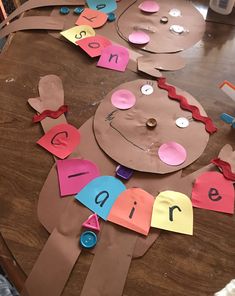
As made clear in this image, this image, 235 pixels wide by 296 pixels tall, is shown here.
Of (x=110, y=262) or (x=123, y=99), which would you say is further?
(x=123, y=99)

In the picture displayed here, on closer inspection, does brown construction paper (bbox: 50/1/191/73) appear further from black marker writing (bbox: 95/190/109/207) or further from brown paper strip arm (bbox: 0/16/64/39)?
black marker writing (bbox: 95/190/109/207)

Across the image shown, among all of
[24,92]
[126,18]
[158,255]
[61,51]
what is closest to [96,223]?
[158,255]

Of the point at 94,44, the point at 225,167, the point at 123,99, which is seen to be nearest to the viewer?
the point at 225,167

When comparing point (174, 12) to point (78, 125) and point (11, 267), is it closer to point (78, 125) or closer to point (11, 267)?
point (78, 125)

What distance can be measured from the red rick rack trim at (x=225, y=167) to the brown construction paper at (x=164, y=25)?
12.9 inches

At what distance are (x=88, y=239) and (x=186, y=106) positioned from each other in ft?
1.17

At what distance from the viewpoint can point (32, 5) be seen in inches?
39.1

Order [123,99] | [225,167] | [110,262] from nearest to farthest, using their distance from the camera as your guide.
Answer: [110,262] < [225,167] < [123,99]

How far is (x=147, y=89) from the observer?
0.82 m

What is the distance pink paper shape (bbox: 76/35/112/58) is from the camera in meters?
0.89

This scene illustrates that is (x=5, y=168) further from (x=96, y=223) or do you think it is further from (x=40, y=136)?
(x=96, y=223)

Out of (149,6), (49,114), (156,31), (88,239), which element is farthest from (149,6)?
(88,239)

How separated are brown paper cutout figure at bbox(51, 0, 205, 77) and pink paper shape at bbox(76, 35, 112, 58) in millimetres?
23

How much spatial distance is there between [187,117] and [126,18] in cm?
35
